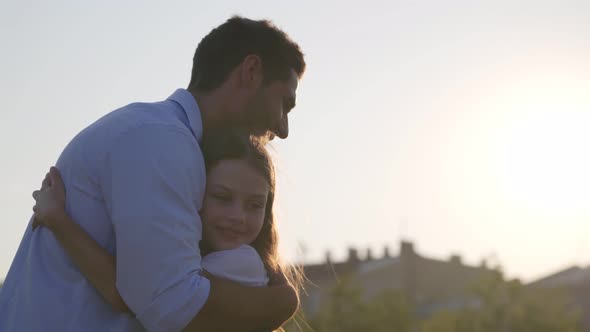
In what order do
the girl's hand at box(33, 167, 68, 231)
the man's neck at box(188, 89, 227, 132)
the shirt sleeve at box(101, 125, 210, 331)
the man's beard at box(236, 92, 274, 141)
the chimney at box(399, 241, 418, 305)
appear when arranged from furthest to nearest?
the chimney at box(399, 241, 418, 305), the man's beard at box(236, 92, 274, 141), the man's neck at box(188, 89, 227, 132), the girl's hand at box(33, 167, 68, 231), the shirt sleeve at box(101, 125, 210, 331)

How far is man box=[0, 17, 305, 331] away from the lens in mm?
2992

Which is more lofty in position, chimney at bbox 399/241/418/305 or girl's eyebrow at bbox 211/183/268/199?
girl's eyebrow at bbox 211/183/268/199

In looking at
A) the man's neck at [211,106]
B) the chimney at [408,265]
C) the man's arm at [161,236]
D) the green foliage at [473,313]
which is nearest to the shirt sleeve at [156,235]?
the man's arm at [161,236]

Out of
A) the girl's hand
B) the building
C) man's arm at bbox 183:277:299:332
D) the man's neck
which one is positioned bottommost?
the building

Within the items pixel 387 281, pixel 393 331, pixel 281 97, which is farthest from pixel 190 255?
pixel 387 281

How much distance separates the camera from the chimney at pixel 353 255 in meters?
76.5

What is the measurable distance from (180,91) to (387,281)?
64.2m

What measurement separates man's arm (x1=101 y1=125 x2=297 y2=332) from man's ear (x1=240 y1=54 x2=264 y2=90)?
0.77 m

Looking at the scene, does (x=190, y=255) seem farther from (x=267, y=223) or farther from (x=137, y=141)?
(x=267, y=223)

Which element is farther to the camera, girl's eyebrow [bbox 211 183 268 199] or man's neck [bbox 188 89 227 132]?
man's neck [bbox 188 89 227 132]

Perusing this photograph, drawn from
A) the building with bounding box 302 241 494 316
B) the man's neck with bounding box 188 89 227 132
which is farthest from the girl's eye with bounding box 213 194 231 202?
the building with bounding box 302 241 494 316

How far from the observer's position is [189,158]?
3.12 m

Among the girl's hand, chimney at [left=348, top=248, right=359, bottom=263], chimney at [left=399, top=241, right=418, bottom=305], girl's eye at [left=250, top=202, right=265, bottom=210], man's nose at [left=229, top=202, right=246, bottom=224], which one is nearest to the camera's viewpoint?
the girl's hand

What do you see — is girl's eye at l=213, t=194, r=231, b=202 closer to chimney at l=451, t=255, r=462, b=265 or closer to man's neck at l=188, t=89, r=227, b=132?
man's neck at l=188, t=89, r=227, b=132
